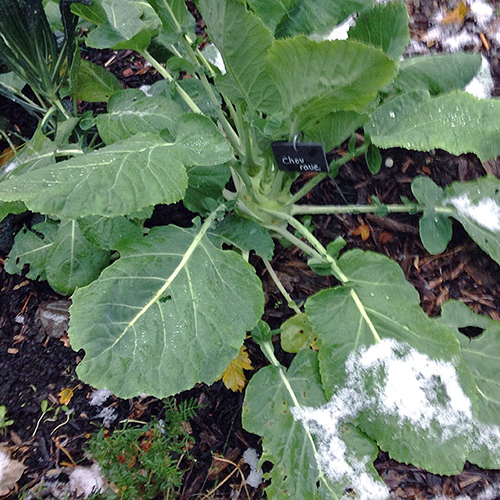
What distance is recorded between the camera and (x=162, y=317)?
1024 millimetres

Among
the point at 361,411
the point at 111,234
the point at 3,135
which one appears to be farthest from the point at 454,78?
the point at 3,135

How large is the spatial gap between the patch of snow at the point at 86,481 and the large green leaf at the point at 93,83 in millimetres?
1161

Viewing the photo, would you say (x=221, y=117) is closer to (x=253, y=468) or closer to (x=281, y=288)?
(x=281, y=288)

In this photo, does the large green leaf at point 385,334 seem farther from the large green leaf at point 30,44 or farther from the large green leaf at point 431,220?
the large green leaf at point 30,44

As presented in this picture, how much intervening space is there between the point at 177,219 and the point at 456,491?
116cm

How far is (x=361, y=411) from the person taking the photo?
102 cm

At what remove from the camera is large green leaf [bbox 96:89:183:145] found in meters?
1.22

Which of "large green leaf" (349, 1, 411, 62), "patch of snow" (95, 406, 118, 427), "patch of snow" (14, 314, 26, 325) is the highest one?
"large green leaf" (349, 1, 411, 62)

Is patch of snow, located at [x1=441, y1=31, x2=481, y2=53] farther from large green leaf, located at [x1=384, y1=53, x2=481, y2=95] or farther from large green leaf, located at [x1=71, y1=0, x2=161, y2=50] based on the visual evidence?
large green leaf, located at [x1=71, y1=0, x2=161, y2=50]

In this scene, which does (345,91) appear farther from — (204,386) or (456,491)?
(456,491)

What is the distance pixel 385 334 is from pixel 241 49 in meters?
0.73

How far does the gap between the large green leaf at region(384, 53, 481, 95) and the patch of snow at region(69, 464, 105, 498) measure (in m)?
1.36

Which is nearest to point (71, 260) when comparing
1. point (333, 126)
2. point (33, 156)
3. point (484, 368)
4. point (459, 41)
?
point (33, 156)

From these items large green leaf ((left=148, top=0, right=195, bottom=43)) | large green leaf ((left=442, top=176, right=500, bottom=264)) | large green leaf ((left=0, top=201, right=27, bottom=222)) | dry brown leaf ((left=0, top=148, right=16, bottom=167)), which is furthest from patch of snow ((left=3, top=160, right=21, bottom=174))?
large green leaf ((left=442, top=176, right=500, bottom=264))
